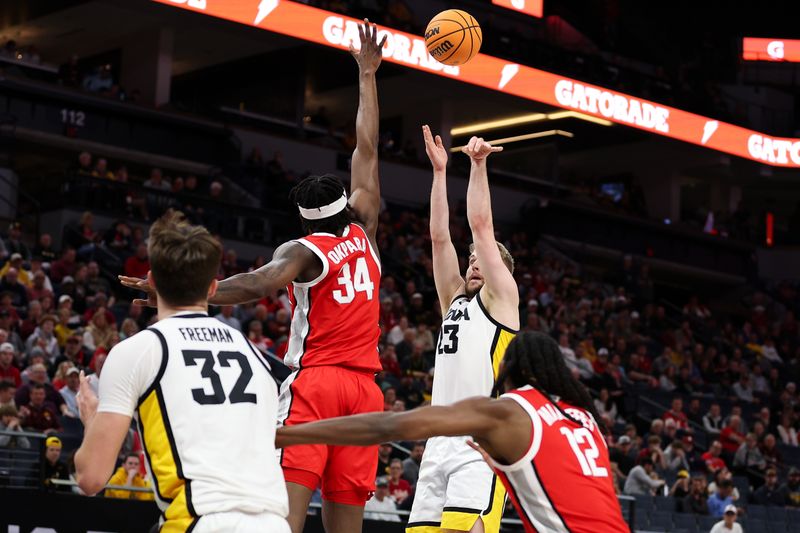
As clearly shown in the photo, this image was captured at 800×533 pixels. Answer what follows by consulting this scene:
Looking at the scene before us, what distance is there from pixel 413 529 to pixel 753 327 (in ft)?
86.0

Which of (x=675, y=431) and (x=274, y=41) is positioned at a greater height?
(x=274, y=41)

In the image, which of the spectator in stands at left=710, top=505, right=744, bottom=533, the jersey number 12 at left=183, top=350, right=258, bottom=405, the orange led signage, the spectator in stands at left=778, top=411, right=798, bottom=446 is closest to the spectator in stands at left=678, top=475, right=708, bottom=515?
the spectator in stands at left=710, top=505, right=744, bottom=533

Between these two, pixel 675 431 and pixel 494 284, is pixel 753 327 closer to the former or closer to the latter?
pixel 675 431

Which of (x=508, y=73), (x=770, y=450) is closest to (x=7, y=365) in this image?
(x=770, y=450)

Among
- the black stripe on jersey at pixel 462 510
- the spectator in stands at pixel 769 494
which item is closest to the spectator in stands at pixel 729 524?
the spectator in stands at pixel 769 494

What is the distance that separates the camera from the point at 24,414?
12.6m

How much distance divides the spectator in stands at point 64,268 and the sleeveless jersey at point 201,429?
1388cm

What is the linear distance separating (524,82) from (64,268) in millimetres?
12206

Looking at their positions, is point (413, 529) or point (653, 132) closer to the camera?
point (413, 529)

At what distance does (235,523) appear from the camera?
4.07m

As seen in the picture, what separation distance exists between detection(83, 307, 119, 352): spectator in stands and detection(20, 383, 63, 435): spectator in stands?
76.3 inches

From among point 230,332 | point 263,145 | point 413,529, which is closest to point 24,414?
point 413,529

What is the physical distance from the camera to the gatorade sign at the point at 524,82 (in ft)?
72.9

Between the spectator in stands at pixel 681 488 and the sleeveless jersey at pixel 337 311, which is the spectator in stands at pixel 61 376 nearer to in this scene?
the sleeveless jersey at pixel 337 311
